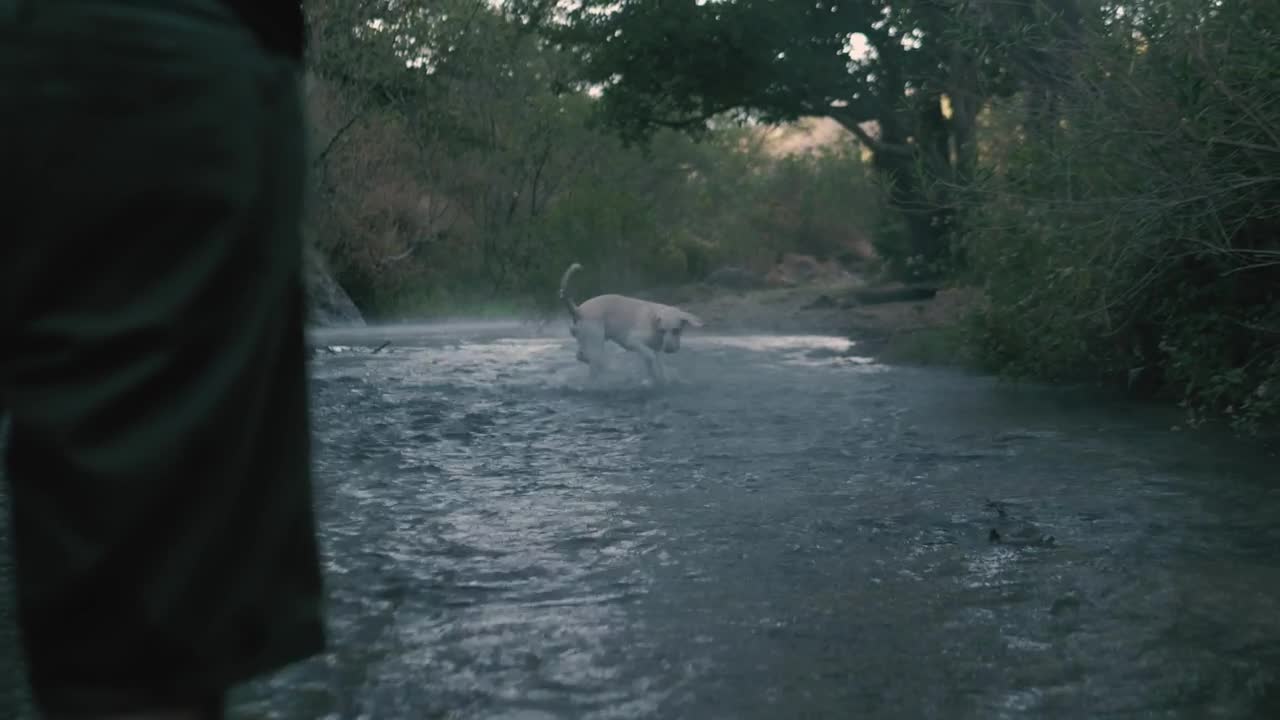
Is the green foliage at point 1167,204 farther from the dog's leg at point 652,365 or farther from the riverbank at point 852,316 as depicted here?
the riverbank at point 852,316

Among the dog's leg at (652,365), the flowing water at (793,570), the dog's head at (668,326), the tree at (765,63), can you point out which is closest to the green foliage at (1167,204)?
the flowing water at (793,570)

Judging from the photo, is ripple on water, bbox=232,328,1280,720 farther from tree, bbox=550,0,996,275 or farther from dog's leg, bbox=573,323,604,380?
tree, bbox=550,0,996,275

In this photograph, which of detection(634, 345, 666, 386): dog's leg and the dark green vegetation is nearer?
the dark green vegetation

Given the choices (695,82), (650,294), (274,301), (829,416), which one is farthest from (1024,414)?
(650,294)

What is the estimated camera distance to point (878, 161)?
24766 millimetres

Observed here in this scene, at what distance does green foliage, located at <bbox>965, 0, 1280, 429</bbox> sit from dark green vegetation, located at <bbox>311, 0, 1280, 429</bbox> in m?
0.03

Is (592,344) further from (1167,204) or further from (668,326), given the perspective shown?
(1167,204)

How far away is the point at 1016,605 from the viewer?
418 cm

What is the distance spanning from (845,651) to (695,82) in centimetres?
1958

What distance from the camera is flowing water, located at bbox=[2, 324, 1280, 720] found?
331 cm

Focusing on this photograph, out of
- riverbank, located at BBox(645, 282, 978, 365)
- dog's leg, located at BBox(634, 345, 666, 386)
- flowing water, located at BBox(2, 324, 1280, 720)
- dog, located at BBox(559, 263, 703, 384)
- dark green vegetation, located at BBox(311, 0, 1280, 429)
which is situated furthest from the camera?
riverbank, located at BBox(645, 282, 978, 365)

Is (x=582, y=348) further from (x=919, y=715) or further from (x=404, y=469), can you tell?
(x=919, y=715)

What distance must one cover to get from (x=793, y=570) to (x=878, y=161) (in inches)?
830

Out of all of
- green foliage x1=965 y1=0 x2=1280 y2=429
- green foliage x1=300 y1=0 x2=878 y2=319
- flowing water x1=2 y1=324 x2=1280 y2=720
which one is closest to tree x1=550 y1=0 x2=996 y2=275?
green foliage x1=300 y1=0 x2=878 y2=319
